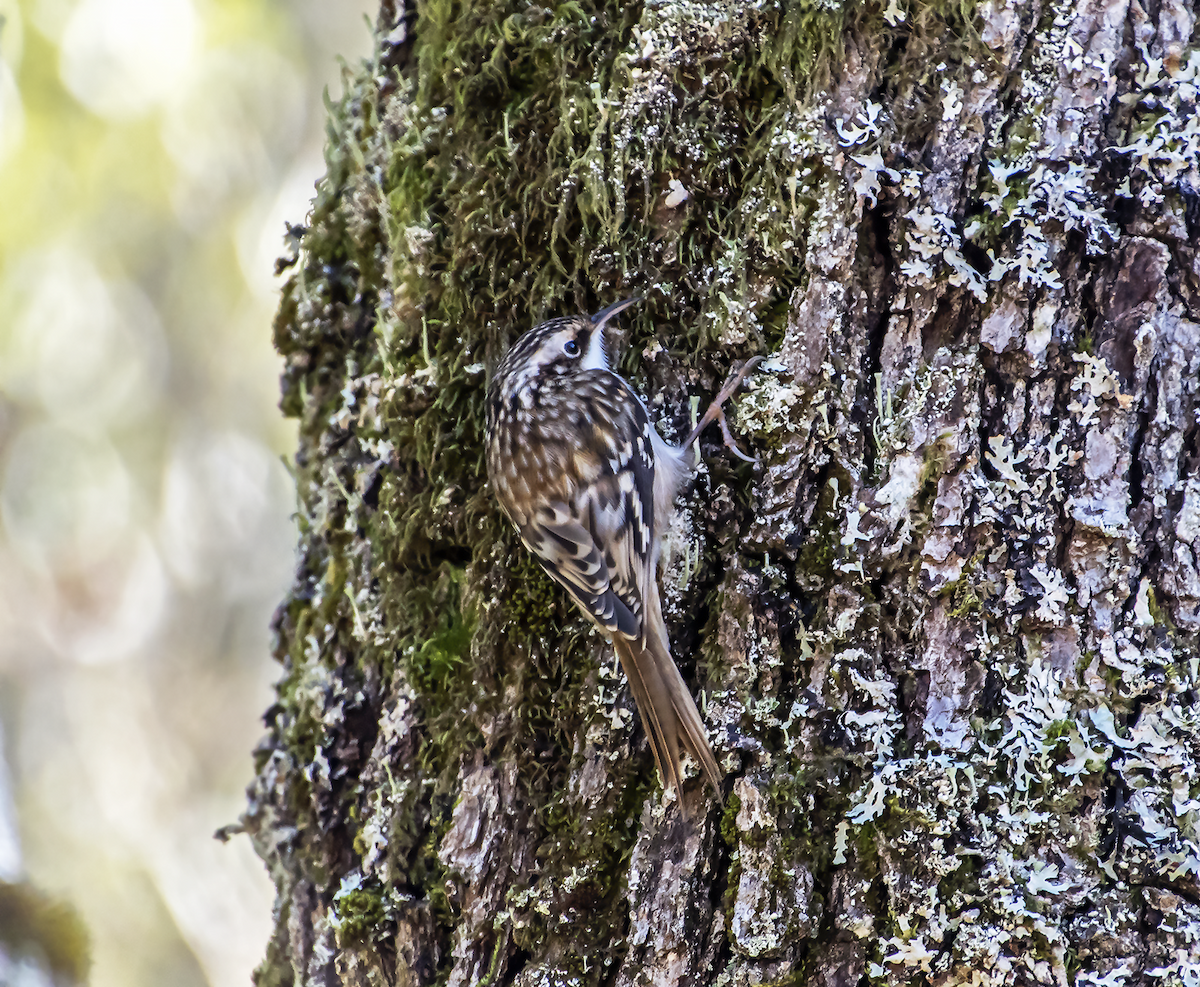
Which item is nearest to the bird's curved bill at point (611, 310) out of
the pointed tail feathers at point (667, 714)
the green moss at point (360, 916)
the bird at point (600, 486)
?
the bird at point (600, 486)

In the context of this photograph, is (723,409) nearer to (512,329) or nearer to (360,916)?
(512,329)

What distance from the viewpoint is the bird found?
5.10 feet

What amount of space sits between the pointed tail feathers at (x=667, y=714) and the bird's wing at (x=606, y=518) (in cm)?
5

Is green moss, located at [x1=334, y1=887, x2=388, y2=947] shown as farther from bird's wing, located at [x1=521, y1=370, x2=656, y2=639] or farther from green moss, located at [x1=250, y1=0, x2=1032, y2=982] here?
bird's wing, located at [x1=521, y1=370, x2=656, y2=639]

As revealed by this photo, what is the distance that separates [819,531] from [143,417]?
15.6ft

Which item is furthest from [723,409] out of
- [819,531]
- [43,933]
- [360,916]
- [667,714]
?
[43,933]

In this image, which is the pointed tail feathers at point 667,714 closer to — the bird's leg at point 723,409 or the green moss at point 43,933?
the bird's leg at point 723,409

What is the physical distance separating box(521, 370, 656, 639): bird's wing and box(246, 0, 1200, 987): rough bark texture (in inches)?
3.0

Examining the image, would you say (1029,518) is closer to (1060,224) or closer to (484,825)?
(1060,224)

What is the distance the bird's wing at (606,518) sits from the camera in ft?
5.40

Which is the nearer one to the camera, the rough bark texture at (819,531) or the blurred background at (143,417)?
the rough bark texture at (819,531)

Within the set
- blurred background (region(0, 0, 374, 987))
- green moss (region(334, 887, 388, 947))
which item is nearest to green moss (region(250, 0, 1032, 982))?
green moss (region(334, 887, 388, 947))

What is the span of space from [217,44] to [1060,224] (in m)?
4.40

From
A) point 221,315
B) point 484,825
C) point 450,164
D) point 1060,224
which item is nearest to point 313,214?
point 450,164
